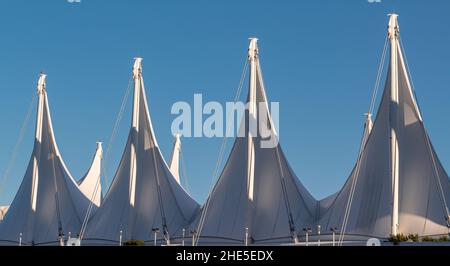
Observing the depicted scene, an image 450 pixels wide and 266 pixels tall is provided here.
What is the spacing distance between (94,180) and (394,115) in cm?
3926

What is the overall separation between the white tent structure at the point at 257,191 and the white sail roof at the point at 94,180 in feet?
83.1

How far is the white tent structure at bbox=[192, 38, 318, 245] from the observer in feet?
176

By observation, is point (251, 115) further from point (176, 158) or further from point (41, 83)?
point (176, 158)

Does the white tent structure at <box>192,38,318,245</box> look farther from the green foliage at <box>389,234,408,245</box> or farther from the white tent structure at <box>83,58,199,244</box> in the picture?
the green foliage at <box>389,234,408,245</box>

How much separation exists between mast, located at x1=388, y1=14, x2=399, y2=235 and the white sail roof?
37356 mm

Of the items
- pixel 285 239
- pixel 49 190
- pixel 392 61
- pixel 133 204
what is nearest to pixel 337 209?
pixel 285 239

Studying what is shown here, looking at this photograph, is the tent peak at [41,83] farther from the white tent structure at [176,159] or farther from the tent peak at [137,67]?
the white tent structure at [176,159]

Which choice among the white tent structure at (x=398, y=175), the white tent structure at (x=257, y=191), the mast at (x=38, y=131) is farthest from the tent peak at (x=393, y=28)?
the mast at (x=38, y=131)

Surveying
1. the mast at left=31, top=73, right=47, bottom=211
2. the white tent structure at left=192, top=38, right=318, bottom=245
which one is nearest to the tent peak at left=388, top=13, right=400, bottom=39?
the white tent structure at left=192, top=38, right=318, bottom=245

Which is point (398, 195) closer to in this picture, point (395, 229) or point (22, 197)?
point (395, 229)

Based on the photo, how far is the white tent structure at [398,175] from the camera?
46.0 m

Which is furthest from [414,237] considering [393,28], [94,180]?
[94,180]

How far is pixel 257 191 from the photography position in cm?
5444
